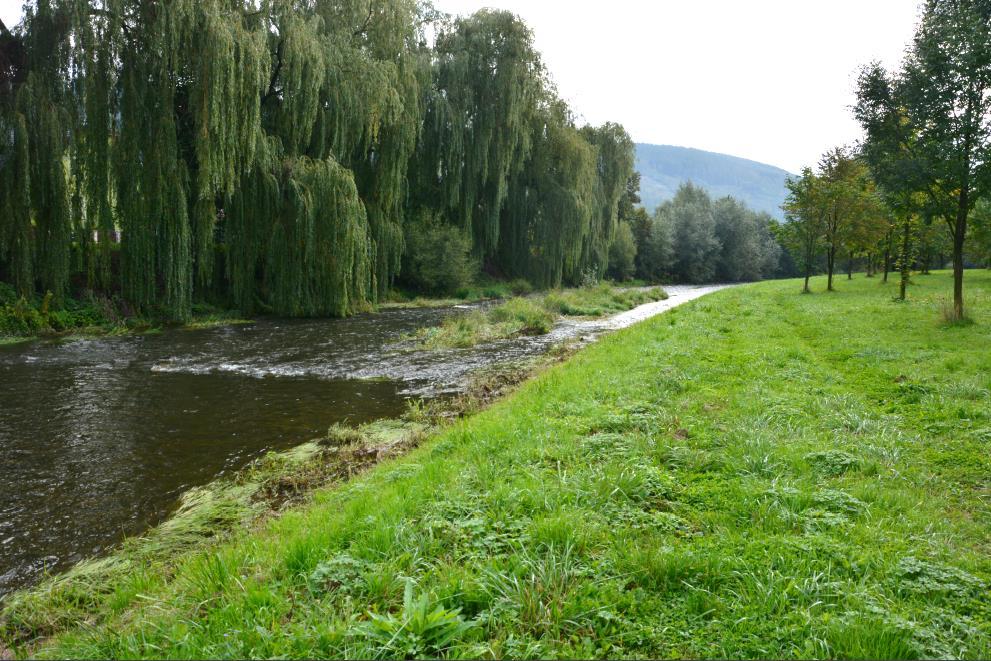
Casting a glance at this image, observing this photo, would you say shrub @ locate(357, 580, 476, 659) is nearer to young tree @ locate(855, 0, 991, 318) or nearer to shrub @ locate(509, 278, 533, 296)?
young tree @ locate(855, 0, 991, 318)

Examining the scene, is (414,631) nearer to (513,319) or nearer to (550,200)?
(513,319)

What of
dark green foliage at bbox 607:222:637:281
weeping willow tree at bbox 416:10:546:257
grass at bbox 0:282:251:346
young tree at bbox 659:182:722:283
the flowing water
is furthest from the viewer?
young tree at bbox 659:182:722:283

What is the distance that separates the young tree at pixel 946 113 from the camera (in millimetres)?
11961

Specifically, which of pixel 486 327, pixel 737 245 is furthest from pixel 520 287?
pixel 737 245

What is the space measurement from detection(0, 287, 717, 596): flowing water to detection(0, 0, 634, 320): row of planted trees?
9.65 ft

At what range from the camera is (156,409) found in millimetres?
9047

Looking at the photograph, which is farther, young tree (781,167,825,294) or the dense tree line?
the dense tree line

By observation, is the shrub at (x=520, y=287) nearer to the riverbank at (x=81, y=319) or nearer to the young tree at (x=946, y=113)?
the riverbank at (x=81, y=319)

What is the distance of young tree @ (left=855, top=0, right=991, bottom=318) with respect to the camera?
39.2 ft

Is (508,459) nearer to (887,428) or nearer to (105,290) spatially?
(887,428)

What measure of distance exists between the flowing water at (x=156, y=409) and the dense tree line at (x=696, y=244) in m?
40.9

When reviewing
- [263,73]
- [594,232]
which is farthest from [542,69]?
[263,73]

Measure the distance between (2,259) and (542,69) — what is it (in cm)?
2639

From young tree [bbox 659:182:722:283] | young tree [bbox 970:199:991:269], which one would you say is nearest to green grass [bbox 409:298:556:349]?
young tree [bbox 970:199:991:269]
